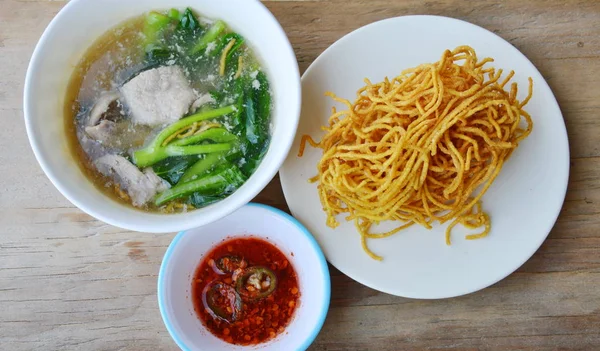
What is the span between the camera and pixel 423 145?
1.79m

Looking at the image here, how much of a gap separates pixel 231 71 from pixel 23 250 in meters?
1.12

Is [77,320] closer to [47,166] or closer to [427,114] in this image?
[47,166]

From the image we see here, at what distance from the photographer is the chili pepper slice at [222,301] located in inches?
80.5

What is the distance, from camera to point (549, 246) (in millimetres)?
2156

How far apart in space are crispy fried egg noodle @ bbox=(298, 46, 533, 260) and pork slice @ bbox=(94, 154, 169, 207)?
0.57 metres

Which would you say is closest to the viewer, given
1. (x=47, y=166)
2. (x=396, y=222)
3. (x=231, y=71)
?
(x=47, y=166)

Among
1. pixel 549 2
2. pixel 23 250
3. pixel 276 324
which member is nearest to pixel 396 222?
pixel 276 324

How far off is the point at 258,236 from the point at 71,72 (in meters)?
0.89

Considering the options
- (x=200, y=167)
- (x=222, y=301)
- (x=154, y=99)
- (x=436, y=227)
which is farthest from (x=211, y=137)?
(x=436, y=227)

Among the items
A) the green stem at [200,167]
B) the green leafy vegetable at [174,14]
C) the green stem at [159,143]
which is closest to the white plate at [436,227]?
the green stem at [200,167]

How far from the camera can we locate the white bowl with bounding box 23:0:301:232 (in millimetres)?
1657

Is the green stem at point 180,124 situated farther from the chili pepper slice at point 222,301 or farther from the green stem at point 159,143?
the chili pepper slice at point 222,301

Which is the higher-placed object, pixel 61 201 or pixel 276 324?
pixel 61 201

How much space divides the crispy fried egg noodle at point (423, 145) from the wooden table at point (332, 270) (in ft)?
1.03
